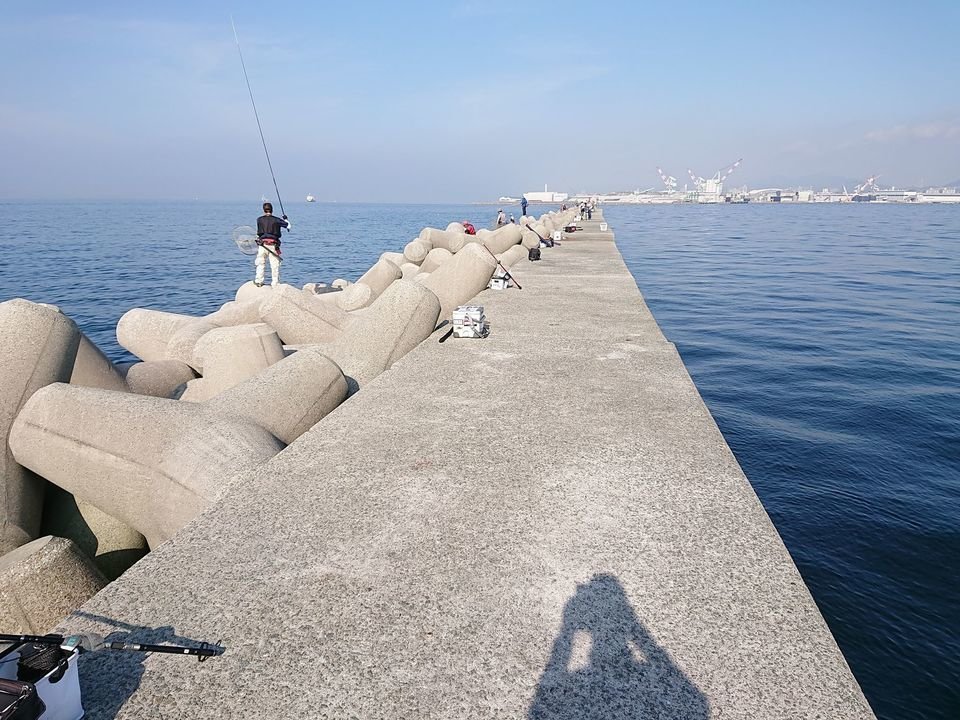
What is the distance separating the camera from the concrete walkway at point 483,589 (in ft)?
5.32

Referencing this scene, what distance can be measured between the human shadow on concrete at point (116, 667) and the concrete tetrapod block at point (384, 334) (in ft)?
10.9

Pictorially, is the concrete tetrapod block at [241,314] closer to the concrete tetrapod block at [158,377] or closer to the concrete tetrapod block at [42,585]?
the concrete tetrapod block at [158,377]

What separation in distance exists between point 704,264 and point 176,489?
2289 cm

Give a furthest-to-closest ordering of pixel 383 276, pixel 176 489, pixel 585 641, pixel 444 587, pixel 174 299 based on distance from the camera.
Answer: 1. pixel 174 299
2. pixel 383 276
3. pixel 176 489
4. pixel 444 587
5. pixel 585 641

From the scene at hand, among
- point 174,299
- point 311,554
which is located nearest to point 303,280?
point 174,299

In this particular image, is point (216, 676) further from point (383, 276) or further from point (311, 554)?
point (383, 276)

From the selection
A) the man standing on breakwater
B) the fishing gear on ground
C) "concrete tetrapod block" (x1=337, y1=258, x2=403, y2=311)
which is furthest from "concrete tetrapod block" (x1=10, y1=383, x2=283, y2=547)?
the man standing on breakwater

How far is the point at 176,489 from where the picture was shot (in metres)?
2.95

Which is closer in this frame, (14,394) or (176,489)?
(176,489)

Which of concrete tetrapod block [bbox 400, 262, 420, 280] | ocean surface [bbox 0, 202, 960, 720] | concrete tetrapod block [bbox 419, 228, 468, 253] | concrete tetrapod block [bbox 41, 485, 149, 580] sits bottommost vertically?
ocean surface [bbox 0, 202, 960, 720]

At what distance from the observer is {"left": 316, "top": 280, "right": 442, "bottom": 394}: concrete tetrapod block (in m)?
5.28

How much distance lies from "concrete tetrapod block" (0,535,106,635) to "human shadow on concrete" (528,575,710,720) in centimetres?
190

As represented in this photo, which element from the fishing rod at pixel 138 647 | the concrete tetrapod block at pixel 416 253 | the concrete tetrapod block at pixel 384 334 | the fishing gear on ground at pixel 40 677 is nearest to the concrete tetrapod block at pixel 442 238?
the concrete tetrapod block at pixel 416 253

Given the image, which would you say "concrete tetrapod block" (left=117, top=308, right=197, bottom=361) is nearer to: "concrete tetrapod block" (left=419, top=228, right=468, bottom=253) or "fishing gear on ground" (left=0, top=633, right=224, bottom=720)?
"fishing gear on ground" (left=0, top=633, right=224, bottom=720)
